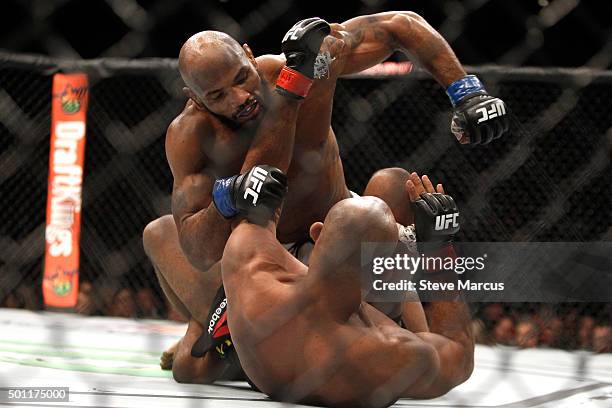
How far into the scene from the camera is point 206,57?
1367 millimetres

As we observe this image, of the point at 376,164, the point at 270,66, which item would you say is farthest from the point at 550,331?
the point at 270,66

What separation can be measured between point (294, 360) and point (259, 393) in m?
0.28

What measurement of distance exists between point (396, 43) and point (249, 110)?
1.54 feet

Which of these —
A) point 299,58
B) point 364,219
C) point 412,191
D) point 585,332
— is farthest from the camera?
point 585,332

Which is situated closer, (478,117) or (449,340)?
(449,340)

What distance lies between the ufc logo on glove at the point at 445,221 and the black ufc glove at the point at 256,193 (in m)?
0.27

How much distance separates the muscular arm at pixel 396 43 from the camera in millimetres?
1668

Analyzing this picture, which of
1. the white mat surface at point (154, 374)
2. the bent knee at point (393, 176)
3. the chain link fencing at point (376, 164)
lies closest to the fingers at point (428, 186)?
the bent knee at point (393, 176)

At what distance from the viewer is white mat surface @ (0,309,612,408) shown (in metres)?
1.38

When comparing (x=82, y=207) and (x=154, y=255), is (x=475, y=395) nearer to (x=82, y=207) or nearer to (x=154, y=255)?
(x=154, y=255)

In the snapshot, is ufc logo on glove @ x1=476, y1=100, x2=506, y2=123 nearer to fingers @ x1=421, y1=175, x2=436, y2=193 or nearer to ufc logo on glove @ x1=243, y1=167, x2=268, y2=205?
fingers @ x1=421, y1=175, x2=436, y2=193

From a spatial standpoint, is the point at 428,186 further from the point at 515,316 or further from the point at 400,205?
the point at 515,316

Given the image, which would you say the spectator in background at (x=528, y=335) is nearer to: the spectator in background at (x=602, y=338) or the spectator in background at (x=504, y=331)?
the spectator in background at (x=504, y=331)

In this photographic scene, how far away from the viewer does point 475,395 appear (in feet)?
4.99
